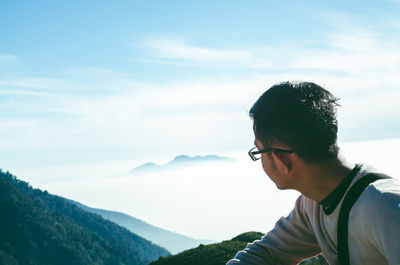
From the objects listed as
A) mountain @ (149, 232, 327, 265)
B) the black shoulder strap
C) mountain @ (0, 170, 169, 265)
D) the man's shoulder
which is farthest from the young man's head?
mountain @ (0, 170, 169, 265)

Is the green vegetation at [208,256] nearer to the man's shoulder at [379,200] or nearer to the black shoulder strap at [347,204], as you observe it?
the black shoulder strap at [347,204]

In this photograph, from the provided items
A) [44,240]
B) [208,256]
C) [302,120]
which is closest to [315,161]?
[302,120]

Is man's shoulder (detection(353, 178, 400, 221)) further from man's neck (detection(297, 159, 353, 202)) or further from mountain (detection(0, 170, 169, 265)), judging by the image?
mountain (detection(0, 170, 169, 265))

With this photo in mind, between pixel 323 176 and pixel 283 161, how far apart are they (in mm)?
226

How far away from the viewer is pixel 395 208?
1.86m

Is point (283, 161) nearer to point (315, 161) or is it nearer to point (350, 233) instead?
point (315, 161)

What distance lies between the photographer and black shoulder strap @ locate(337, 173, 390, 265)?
84.4 inches

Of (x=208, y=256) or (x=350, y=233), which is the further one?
(x=208, y=256)

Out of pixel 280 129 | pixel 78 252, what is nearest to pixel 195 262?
pixel 280 129

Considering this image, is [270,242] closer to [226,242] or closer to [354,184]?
[354,184]

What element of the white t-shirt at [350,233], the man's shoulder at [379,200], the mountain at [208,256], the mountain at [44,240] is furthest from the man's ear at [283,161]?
the mountain at [44,240]

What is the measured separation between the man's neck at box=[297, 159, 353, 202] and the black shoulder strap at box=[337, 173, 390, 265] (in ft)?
0.44

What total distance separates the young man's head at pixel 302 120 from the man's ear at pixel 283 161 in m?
0.06

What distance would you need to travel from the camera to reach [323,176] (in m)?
2.34
